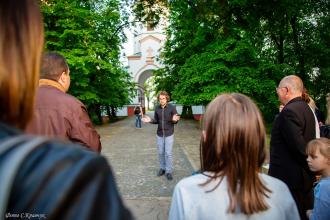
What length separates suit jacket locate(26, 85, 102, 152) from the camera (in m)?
3.47

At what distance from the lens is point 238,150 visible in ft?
6.86

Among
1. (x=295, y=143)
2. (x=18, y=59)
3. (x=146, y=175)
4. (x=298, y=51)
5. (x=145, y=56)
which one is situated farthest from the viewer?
(x=145, y=56)

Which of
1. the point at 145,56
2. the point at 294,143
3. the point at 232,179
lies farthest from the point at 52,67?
the point at 145,56

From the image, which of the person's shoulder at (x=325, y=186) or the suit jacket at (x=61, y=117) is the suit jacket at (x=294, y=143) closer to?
the person's shoulder at (x=325, y=186)

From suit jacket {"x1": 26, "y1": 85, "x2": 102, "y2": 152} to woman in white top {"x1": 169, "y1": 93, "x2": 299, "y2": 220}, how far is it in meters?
1.69

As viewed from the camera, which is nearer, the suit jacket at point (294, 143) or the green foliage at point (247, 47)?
the suit jacket at point (294, 143)

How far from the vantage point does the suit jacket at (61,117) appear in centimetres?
347

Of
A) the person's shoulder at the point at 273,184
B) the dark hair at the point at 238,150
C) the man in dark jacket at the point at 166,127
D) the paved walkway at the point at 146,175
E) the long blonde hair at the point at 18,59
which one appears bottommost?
the paved walkway at the point at 146,175

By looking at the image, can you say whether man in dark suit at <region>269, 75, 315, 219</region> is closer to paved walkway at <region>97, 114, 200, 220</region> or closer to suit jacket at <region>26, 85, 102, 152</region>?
paved walkway at <region>97, 114, 200, 220</region>

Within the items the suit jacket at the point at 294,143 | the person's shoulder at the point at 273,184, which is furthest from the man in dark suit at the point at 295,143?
the person's shoulder at the point at 273,184

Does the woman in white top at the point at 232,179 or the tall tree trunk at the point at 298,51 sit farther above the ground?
the tall tree trunk at the point at 298,51

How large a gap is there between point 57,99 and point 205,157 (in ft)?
5.99

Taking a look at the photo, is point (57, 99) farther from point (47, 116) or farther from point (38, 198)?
point (38, 198)

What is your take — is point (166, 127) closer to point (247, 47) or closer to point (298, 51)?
point (247, 47)
